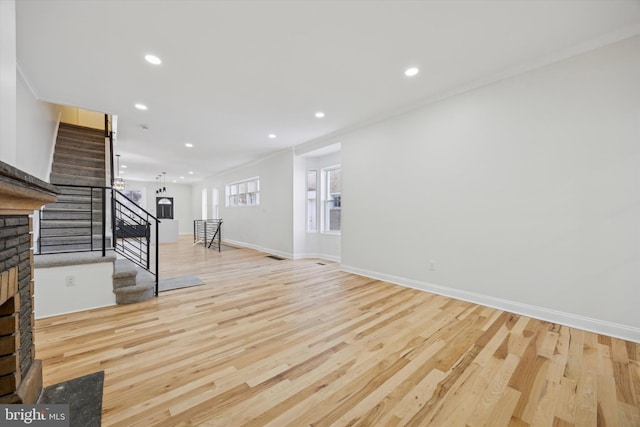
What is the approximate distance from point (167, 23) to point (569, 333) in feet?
15.1

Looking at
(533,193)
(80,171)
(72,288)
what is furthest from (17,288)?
(80,171)

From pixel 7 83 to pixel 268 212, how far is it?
5700mm

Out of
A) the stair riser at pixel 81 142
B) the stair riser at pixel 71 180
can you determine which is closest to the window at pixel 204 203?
the stair riser at pixel 81 142

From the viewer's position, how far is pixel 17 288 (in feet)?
4.28

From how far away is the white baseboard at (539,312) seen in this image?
87.1 inches

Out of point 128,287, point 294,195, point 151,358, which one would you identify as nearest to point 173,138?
point 294,195

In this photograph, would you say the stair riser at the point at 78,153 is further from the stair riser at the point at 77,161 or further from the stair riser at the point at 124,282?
the stair riser at the point at 124,282

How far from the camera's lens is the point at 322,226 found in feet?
20.5

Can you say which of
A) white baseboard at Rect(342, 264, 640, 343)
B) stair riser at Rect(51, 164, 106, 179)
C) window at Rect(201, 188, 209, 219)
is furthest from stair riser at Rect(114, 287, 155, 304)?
window at Rect(201, 188, 209, 219)

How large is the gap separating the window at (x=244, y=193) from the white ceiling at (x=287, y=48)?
13.8 feet

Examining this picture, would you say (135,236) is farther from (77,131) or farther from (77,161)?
(77,131)

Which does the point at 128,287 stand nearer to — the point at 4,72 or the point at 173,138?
the point at 4,72

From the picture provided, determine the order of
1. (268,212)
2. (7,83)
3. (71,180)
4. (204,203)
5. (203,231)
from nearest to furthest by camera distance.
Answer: (7,83)
(71,180)
(268,212)
(203,231)
(204,203)

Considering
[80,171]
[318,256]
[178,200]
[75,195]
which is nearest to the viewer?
[75,195]
